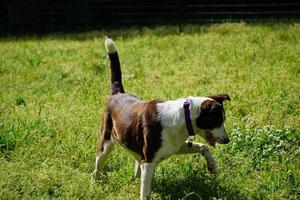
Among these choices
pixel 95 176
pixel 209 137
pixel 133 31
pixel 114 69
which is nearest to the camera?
pixel 209 137

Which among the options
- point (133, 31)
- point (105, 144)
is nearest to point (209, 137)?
point (105, 144)

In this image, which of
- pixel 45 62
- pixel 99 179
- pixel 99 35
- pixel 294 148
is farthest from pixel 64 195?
pixel 99 35

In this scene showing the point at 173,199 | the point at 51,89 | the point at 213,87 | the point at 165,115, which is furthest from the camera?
the point at 51,89

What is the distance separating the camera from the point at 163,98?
25.7 ft

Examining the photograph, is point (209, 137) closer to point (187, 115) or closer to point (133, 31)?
point (187, 115)

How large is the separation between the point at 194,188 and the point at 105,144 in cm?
96

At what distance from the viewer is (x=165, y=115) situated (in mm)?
4664

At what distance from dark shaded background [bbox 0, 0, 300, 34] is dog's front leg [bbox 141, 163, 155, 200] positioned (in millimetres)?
11504

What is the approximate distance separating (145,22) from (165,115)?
12596 mm

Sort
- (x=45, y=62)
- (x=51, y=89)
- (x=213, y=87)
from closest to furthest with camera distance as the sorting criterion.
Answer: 1. (x=213, y=87)
2. (x=51, y=89)
3. (x=45, y=62)

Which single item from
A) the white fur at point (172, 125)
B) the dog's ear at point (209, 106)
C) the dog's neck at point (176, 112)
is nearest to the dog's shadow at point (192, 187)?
the white fur at point (172, 125)

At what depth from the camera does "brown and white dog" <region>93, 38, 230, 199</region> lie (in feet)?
14.9

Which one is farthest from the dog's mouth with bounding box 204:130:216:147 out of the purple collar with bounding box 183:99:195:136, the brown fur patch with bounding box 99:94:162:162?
the brown fur patch with bounding box 99:94:162:162

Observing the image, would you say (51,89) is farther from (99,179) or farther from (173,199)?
(173,199)
